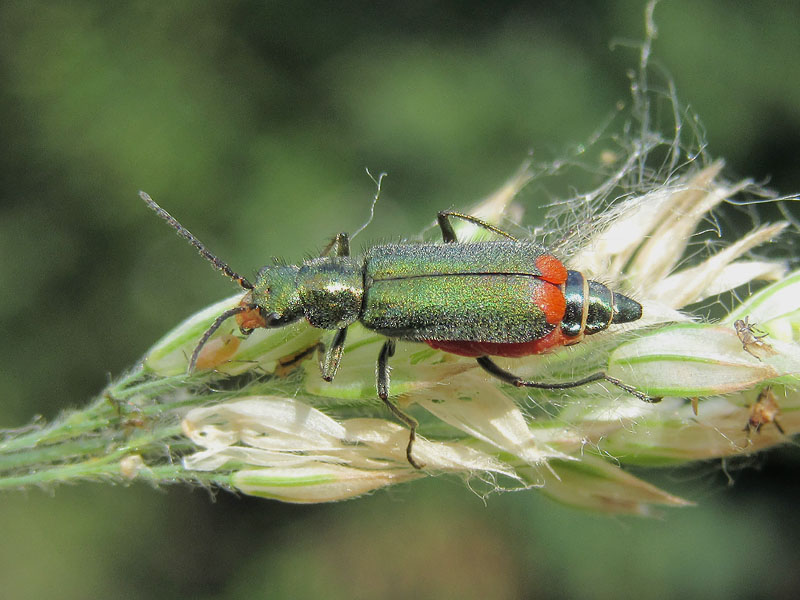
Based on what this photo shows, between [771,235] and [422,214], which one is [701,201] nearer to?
[771,235]

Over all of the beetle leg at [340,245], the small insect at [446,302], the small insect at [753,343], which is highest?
the beetle leg at [340,245]

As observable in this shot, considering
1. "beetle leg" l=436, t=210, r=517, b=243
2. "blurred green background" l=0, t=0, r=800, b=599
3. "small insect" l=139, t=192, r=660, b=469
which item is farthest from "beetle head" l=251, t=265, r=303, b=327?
"blurred green background" l=0, t=0, r=800, b=599

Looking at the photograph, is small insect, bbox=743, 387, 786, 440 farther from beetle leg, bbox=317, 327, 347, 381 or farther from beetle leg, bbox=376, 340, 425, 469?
beetle leg, bbox=317, 327, 347, 381

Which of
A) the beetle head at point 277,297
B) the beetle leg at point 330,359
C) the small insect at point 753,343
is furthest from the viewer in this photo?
the beetle head at point 277,297

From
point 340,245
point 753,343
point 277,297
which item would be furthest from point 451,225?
point 753,343

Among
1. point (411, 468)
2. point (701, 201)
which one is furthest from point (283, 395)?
point (701, 201)

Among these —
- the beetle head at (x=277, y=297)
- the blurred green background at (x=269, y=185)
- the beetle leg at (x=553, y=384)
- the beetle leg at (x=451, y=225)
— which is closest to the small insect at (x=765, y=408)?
the beetle leg at (x=553, y=384)

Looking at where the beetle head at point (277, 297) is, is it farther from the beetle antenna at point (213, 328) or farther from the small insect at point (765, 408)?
the small insect at point (765, 408)
